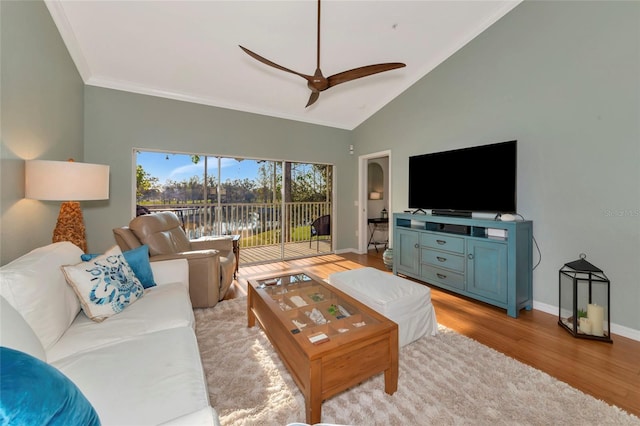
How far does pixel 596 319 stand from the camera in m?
2.09

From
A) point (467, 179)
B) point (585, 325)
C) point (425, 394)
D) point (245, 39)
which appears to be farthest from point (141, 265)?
point (585, 325)

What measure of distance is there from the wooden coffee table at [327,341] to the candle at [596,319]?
1.88 m

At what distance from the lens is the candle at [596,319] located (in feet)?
6.82

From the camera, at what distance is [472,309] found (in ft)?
8.69

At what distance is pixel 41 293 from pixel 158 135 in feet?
9.90

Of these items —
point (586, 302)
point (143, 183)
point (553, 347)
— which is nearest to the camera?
point (553, 347)

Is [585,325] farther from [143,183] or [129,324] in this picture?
[143,183]

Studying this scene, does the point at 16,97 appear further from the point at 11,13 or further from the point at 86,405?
the point at 86,405

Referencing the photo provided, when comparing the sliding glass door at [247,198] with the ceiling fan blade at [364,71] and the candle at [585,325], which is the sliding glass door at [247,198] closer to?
the ceiling fan blade at [364,71]

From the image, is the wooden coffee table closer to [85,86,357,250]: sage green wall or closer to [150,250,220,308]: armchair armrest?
[150,250,220,308]: armchair armrest

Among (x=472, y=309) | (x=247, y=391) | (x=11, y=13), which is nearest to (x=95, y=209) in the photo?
(x=11, y=13)

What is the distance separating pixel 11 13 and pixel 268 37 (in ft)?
6.55

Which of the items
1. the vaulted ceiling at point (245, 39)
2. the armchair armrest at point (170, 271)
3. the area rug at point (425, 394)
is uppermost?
the vaulted ceiling at point (245, 39)

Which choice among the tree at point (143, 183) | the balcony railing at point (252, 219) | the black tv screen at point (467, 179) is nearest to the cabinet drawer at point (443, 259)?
the black tv screen at point (467, 179)
